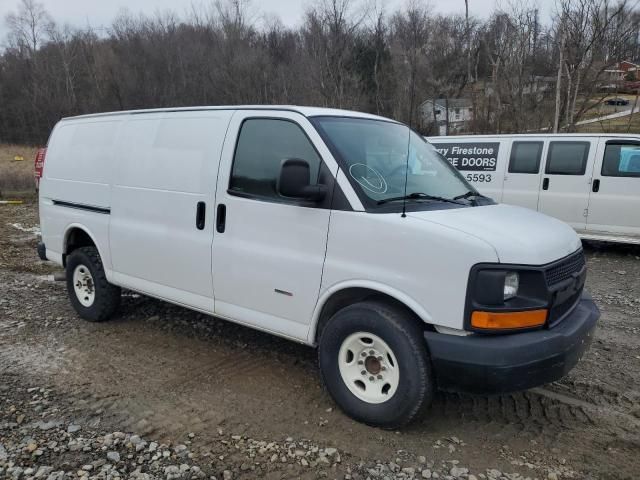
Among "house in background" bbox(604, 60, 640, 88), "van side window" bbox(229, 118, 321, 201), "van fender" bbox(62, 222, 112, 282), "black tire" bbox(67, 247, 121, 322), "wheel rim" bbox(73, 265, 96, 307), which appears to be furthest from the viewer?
"house in background" bbox(604, 60, 640, 88)

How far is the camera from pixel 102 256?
517 centimetres

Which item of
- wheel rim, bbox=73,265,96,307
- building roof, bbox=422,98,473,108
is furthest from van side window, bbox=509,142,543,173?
building roof, bbox=422,98,473,108

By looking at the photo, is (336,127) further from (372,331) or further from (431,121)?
(431,121)

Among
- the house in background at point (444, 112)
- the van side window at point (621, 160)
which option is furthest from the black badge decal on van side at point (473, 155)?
A: the house in background at point (444, 112)

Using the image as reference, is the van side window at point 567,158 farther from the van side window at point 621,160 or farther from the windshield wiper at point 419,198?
the windshield wiper at point 419,198

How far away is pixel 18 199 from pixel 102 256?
596 inches

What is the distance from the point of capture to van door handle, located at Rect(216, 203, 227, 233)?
4027mm

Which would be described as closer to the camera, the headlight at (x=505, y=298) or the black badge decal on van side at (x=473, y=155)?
the headlight at (x=505, y=298)

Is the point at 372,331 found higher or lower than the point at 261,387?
higher

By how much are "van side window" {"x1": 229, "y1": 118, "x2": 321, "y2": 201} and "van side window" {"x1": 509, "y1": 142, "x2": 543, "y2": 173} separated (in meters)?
6.76

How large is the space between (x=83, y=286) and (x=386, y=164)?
3.69 metres

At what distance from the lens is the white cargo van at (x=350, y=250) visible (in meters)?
3.01

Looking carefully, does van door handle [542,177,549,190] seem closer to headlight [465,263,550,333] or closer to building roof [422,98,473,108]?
headlight [465,263,550,333]

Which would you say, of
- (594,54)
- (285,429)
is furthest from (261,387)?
(594,54)
